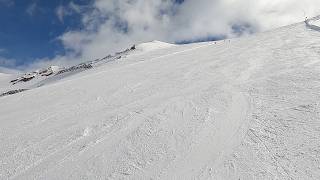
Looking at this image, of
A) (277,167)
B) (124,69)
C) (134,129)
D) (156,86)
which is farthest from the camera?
(124,69)

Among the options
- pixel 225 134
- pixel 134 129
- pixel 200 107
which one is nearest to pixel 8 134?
pixel 134 129

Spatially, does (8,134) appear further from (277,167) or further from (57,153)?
(277,167)

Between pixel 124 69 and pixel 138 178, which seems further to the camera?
pixel 124 69

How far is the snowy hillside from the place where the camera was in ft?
25.7

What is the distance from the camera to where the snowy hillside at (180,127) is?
784 centimetres

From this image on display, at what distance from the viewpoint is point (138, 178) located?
7.63 m

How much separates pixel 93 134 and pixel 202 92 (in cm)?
381

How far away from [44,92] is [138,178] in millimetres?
10645

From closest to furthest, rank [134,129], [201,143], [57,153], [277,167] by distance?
[277,167]
[201,143]
[57,153]
[134,129]

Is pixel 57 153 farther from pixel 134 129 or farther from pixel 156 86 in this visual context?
pixel 156 86

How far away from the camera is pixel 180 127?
9.77 metres

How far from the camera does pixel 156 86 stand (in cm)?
1471

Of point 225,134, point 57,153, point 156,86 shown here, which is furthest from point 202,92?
point 57,153

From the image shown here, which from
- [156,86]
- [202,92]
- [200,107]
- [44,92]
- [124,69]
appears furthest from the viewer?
[124,69]
